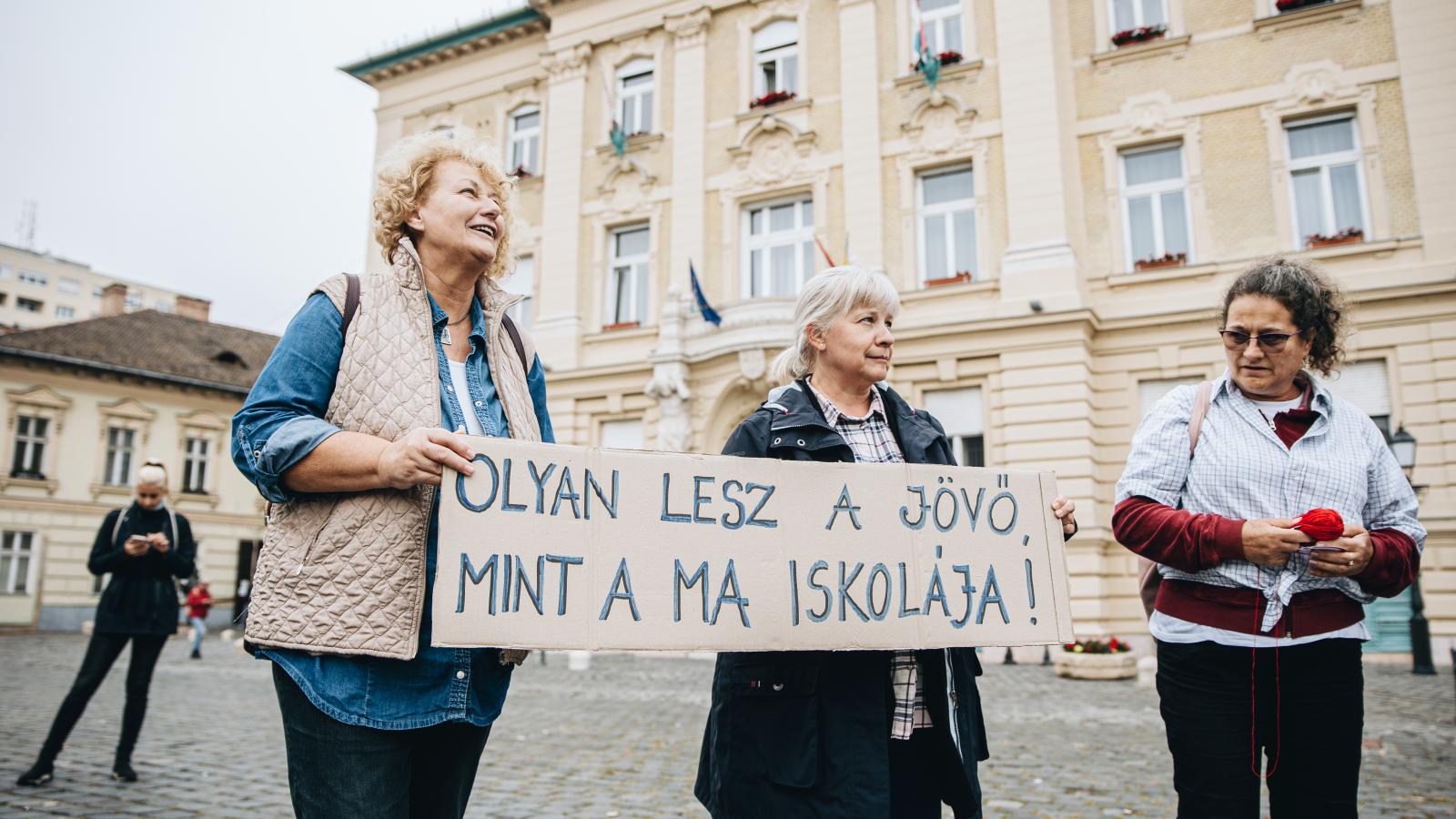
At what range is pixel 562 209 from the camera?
20766mm

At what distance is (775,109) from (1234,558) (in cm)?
1729

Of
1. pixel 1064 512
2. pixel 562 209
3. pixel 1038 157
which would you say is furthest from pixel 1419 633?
pixel 562 209

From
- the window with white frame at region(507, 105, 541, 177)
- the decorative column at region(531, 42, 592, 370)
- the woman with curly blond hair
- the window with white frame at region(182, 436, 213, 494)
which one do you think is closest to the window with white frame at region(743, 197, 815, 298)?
the decorative column at region(531, 42, 592, 370)

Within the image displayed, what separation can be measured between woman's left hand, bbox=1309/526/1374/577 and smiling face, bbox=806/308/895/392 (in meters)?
1.20

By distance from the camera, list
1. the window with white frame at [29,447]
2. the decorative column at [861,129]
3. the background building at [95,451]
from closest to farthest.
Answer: the decorative column at [861,129], the background building at [95,451], the window with white frame at [29,447]

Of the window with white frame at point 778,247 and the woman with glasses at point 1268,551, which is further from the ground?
the window with white frame at point 778,247

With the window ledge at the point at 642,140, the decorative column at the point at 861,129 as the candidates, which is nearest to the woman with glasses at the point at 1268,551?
the decorative column at the point at 861,129

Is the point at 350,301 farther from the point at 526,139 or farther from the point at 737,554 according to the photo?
the point at 526,139

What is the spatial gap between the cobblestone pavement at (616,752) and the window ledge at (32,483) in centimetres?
1894

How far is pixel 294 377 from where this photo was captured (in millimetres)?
2010

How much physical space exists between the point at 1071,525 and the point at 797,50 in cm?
1765

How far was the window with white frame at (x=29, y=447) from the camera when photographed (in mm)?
27969

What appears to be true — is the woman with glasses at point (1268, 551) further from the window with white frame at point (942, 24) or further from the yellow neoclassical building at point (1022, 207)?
the window with white frame at point (942, 24)

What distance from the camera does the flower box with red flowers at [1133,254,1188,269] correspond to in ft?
51.2
